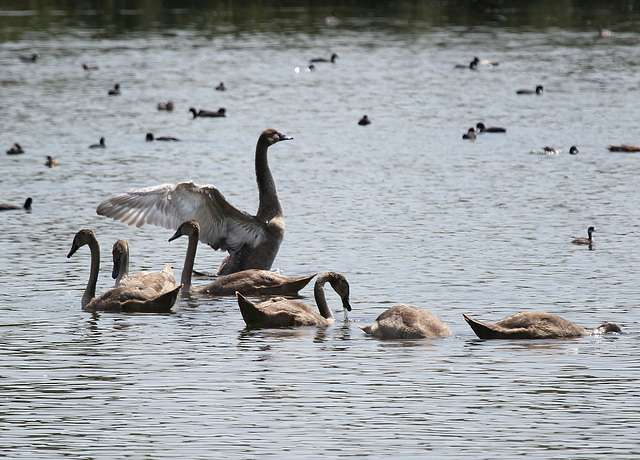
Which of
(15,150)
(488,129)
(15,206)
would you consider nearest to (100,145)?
(15,150)

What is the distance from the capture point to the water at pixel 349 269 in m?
10.7

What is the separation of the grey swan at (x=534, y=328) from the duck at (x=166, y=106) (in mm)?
30519

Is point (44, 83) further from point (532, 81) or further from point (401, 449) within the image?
point (401, 449)

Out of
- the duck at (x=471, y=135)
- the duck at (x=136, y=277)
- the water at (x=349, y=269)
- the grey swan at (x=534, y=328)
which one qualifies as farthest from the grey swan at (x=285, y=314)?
the duck at (x=471, y=135)

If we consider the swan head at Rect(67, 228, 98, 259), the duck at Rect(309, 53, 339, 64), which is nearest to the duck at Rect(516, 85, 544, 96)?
the duck at Rect(309, 53, 339, 64)

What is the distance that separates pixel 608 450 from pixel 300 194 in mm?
16632

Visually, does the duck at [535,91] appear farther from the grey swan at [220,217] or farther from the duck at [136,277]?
the duck at [136,277]

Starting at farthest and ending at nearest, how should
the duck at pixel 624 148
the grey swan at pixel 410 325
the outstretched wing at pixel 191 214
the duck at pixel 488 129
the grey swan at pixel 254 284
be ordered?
the duck at pixel 488 129, the duck at pixel 624 148, the outstretched wing at pixel 191 214, the grey swan at pixel 254 284, the grey swan at pixel 410 325

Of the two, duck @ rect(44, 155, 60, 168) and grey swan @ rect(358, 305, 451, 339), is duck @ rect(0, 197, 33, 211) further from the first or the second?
grey swan @ rect(358, 305, 451, 339)

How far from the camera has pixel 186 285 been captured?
17.1m

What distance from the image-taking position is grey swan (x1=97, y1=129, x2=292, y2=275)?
60.3 feet

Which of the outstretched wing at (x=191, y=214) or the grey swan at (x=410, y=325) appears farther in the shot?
the outstretched wing at (x=191, y=214)

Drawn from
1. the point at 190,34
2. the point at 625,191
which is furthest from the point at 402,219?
the point at 190,34

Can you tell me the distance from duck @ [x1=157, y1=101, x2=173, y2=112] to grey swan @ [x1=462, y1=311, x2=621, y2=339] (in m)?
30.5
